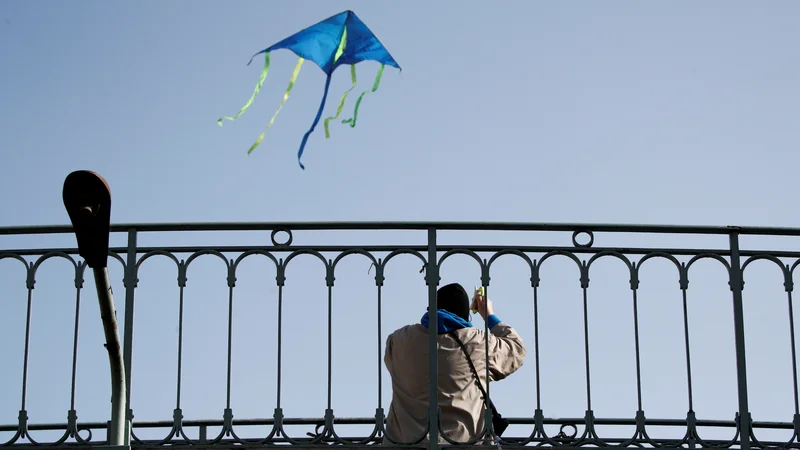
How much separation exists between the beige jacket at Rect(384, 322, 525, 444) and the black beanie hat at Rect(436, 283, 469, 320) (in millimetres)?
158

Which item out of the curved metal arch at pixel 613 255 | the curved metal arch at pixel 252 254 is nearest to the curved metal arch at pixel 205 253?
the curved metal arch at pixel 252 254

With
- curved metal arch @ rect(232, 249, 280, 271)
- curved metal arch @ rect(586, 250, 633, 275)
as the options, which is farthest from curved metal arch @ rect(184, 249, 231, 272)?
curved metal arch @ rect(586, 250, 633, 275)

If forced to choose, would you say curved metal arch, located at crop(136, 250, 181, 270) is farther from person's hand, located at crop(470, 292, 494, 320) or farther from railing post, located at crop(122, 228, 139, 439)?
person's hand, located at crop(470, 292, 494, 320)

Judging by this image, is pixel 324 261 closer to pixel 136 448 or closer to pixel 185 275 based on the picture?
pixel 185 275

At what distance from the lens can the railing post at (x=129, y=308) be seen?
26.8 ft

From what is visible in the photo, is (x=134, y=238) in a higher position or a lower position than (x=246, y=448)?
higher

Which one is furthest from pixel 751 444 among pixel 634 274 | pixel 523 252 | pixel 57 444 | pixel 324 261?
pixel 57 444

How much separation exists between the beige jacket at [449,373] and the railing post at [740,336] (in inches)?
53.4

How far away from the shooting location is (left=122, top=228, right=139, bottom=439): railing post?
8164 mm

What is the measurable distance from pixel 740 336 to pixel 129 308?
3.81 meters

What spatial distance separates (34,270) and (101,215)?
7.56 feet

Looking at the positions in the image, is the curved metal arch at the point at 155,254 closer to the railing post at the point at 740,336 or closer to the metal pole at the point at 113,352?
the metal pole at the point at 113,352

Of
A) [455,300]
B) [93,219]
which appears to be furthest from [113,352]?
[455,300]

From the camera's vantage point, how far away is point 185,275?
825 cm
